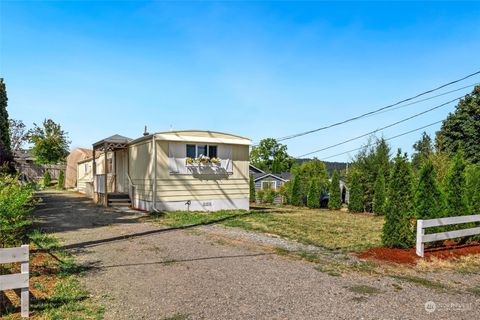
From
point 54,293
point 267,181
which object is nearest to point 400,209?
point 54,293

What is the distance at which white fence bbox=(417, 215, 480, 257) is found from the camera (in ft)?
Result: 21.9

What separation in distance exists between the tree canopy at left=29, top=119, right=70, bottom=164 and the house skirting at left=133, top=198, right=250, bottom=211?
79.8 feet

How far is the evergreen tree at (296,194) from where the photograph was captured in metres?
22.4

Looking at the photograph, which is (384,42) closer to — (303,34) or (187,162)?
(303,34)

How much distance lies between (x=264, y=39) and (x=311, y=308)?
10877 millimetres

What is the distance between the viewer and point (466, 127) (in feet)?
99.2

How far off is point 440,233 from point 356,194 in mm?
11703

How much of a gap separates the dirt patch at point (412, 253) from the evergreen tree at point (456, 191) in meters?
0.82

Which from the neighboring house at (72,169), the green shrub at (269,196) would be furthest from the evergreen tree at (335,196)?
the neighboring house at (72,169)

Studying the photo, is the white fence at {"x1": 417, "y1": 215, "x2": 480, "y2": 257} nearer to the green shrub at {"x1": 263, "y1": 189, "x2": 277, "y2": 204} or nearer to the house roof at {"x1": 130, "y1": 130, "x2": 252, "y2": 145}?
the house roof at {"x1": 130, "y1": 130, "x2": 252, "y2": 145}

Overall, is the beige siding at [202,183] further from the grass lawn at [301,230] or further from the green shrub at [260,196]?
the green shrub at [260,196]

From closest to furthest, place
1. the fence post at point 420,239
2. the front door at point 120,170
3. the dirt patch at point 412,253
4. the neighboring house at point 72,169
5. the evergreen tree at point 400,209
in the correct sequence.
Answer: the dirt patch at point 412,253 < the fence post at point 420,239 < the evergreen tree at point 400,209 < the front door at point 120,170 < the neighboring house at point 72,169

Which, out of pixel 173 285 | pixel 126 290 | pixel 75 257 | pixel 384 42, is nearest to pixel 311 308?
pixel 173 285

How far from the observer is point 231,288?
4.51 meters
